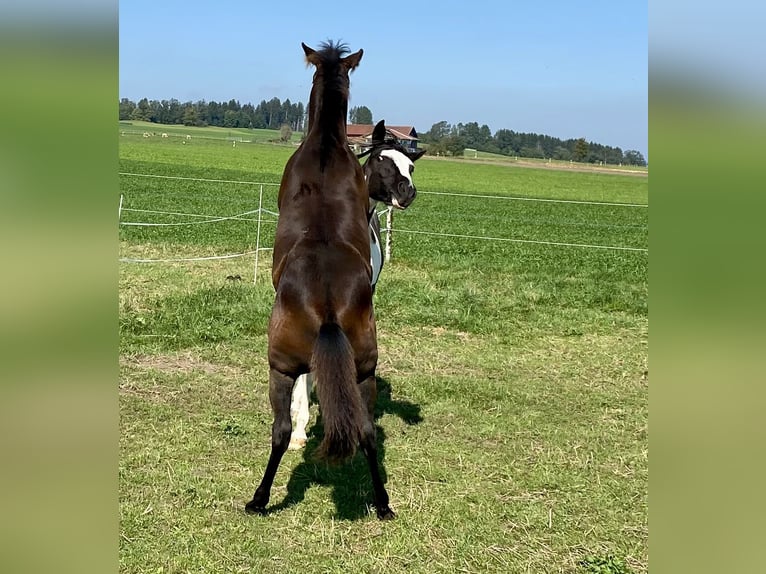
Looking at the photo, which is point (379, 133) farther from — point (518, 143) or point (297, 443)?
point (518, 143)

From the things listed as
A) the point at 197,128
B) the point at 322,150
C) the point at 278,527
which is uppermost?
the point at 197,128

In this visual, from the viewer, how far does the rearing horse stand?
3.35 metres

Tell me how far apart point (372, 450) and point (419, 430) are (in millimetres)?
1512

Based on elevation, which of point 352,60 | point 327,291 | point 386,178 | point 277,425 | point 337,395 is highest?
point 352,60

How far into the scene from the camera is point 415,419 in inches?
214

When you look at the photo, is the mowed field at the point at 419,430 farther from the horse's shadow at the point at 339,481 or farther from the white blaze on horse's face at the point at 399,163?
the white blaze on horse's face at the point at 399,163

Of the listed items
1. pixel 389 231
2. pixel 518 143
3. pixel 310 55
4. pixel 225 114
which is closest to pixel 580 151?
pixel 518 143

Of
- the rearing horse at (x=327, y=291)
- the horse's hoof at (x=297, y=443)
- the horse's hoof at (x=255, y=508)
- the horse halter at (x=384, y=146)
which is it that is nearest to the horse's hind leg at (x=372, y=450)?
the rearing horse at (x=327, y=291)

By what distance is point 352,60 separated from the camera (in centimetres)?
455

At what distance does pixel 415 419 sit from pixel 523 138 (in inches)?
3468

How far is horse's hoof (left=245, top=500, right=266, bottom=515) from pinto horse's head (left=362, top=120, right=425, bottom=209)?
2.60m

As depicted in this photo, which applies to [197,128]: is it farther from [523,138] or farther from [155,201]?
[155,201]
